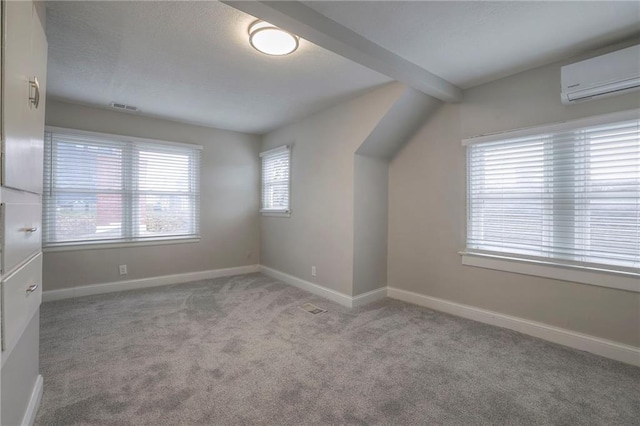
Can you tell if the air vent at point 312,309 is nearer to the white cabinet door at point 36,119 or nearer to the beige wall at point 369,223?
the beige wall at point 369,223

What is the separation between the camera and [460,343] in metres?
2.44

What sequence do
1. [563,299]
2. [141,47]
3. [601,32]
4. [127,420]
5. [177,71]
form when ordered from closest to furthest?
1. [127,420]
2. [601,32]
3. [141,47]
4. [563,299]
5. [177,71]

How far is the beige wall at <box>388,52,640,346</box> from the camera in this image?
7.48ft

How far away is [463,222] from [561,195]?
0.84m

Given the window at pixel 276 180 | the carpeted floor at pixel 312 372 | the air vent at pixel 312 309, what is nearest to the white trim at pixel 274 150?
the window at pixel 276 180

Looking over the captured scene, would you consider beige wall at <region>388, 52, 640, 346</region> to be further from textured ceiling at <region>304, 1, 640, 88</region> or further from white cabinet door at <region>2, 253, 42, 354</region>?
white cabinet door at <region>2, 253, 42, 354</region>

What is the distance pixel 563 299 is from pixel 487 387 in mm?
1224

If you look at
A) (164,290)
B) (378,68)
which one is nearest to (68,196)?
(164,290)

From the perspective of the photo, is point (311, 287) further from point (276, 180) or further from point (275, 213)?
point (276, 180)

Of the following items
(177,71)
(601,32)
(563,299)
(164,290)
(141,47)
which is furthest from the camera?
(164,290)

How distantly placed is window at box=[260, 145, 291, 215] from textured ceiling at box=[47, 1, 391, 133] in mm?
772

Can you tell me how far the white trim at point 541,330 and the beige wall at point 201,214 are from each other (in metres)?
3.01

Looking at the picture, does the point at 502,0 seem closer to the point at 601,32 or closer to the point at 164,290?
the point at 601,32

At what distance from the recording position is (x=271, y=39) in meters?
2.09
